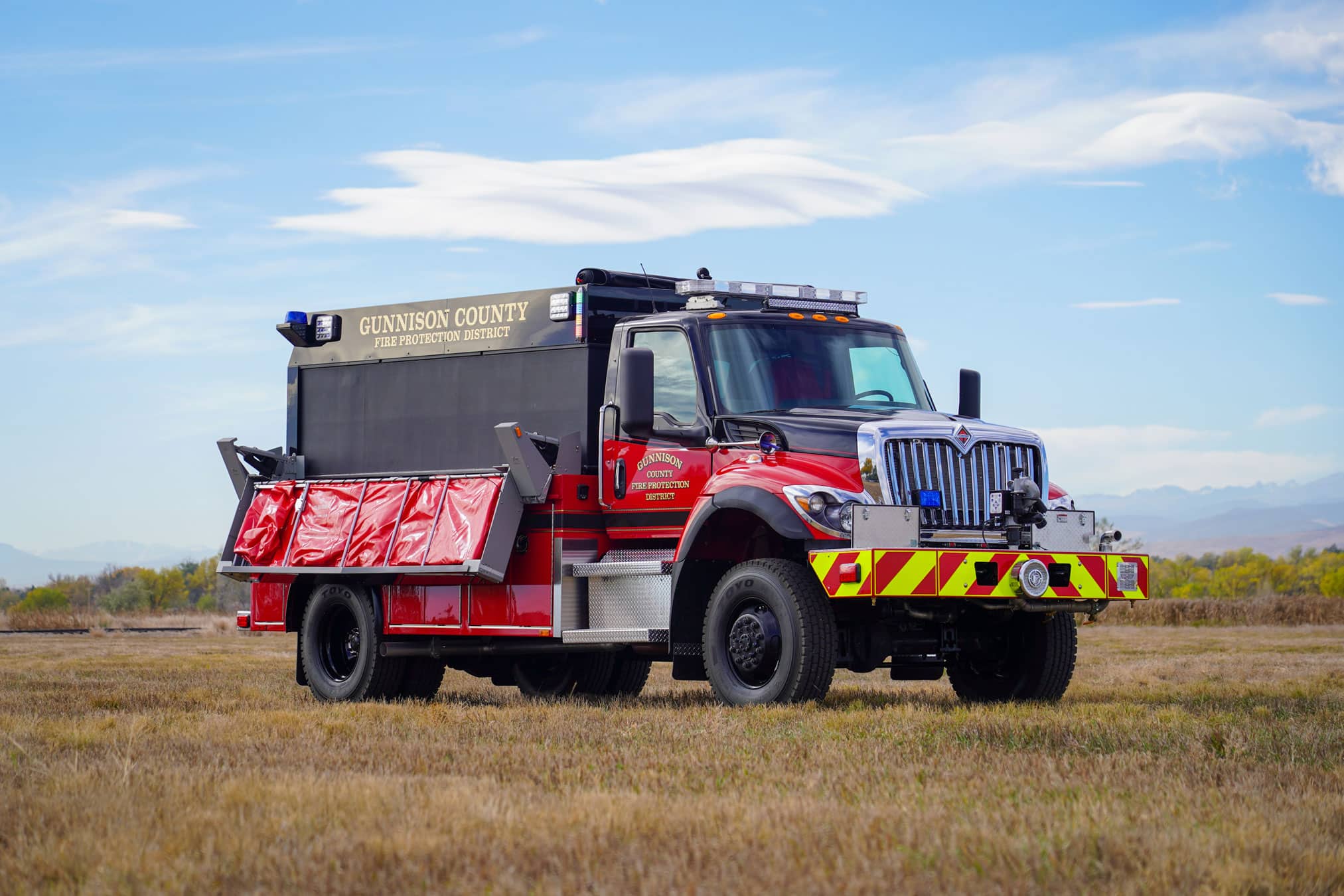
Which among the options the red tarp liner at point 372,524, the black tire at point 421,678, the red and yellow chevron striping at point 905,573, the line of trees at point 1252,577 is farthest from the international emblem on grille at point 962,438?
the line of trees at point 1252,577

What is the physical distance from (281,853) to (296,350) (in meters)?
11.4

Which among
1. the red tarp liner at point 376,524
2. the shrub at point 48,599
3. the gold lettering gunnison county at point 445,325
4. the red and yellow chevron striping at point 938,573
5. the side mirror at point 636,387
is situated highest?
the gold lettering gunnison county at point 445,325

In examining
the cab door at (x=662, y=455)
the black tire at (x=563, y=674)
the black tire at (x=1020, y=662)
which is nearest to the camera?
the cab door at (x=662, y=455)

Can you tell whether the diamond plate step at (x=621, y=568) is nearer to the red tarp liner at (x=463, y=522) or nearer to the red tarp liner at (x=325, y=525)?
the red tarp liner at (x=463, y=522)

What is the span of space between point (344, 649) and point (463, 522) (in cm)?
264

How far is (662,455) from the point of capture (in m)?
12.9

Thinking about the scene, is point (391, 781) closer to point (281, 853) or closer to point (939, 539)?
point (281, 853)

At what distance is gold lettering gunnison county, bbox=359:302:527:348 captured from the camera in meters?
14.5

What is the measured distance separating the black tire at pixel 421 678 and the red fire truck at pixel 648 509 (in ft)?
0.10

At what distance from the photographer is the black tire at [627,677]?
50.5 ft

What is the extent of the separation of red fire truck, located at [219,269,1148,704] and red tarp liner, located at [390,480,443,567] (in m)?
0.03

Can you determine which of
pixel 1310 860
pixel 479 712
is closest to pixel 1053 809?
pixel 1310 860

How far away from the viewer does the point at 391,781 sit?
287 inches

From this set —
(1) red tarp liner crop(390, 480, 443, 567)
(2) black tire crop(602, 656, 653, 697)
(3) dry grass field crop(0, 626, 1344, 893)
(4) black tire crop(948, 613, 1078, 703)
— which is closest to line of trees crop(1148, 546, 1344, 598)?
(2) black tire crop(602, 656, 653, 697)
